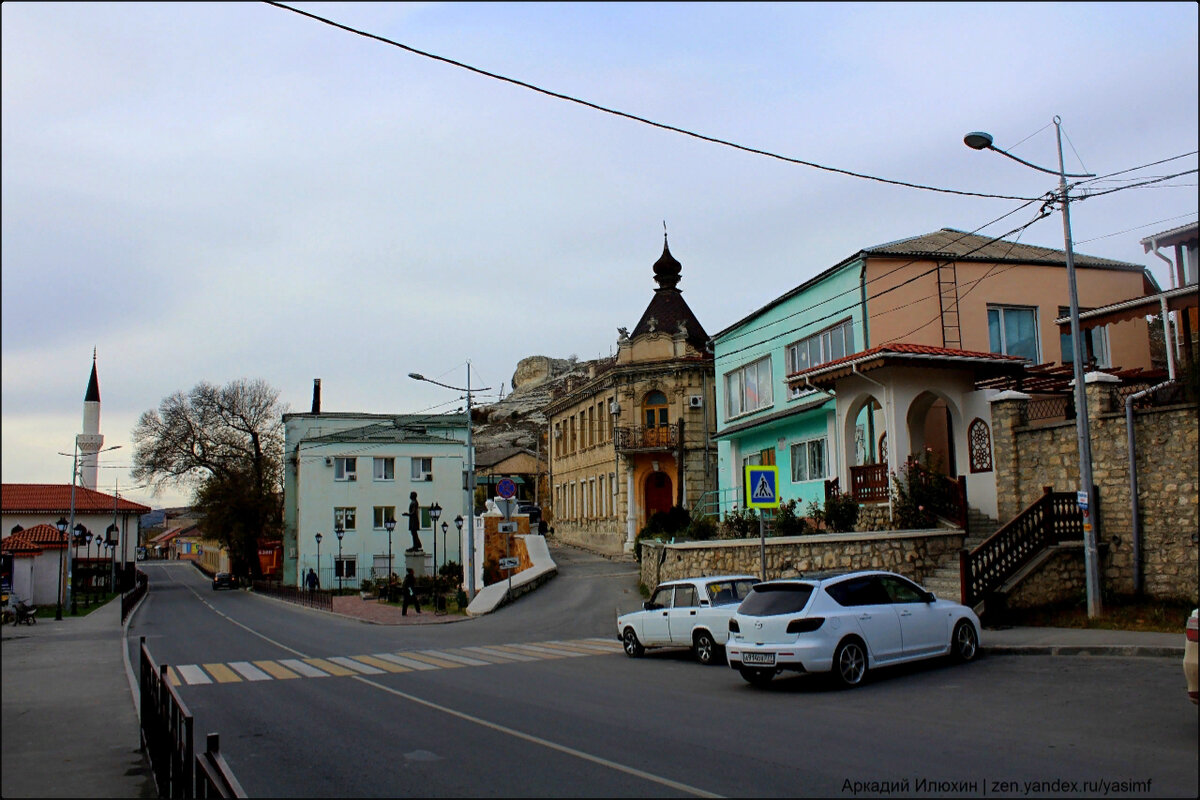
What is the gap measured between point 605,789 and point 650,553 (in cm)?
2475

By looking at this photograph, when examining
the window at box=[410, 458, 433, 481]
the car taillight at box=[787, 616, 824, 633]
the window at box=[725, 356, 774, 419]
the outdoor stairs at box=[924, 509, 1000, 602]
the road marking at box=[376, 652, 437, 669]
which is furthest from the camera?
the window at box=[410, 458, 433, 481]

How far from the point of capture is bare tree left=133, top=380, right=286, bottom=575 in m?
64.8

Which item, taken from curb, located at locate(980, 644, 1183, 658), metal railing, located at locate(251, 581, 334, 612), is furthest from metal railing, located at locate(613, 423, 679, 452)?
curb, located at locate(980, 644, 1183, 658)

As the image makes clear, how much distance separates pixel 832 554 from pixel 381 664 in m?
9.94

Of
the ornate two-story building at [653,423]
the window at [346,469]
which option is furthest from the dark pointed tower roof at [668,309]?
the window at [346,469]

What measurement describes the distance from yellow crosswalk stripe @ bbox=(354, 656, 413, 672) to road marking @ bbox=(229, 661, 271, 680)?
6.64 feet

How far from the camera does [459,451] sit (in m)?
64.2

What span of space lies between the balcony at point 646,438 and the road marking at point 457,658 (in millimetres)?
25435

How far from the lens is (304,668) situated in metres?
18.2

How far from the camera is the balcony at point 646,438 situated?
45688mm

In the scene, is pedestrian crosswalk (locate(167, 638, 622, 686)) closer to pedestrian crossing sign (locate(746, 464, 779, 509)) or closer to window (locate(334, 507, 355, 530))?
pedestrian crossing sign (locate(746, 464, 779, 509))

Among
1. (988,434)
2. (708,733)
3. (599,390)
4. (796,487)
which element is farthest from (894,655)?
(599,390)

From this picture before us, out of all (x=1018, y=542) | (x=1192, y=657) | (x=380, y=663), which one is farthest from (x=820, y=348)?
(x=1192, y=657)

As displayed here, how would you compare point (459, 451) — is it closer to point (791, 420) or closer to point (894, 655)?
point (791, 420)
